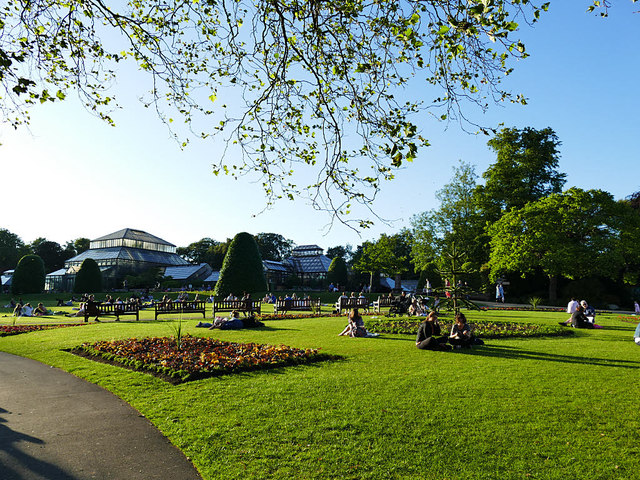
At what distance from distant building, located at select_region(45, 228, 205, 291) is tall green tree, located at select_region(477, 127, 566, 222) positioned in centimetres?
4399

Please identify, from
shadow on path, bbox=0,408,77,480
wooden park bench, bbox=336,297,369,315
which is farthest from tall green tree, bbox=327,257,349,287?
shadow on path, bbox=0,408,77,480

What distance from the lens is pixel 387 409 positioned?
5.34 metres

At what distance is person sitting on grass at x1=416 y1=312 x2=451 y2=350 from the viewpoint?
33.4ft

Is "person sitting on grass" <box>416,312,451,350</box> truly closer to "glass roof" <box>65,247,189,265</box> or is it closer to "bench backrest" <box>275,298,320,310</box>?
"bench backrest" <box>275,298,320,310</box>

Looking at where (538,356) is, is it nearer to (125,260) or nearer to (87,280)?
(87,280)

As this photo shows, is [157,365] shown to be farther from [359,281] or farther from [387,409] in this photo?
[359,281]

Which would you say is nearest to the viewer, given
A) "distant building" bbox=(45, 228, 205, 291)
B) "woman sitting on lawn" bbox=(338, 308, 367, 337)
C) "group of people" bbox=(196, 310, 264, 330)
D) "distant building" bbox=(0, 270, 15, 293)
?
"woman sitting on lawn" bbox=(338, 308, 367, 337)

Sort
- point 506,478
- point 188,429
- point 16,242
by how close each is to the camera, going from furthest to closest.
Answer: point 16,242 < point 188,429 < point 506,478

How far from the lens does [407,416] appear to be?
506 centimetres

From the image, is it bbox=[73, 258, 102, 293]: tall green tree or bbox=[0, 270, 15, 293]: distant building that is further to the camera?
bbox=[0, 270, 15, 293]: distant building

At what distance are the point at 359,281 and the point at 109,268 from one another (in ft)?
123

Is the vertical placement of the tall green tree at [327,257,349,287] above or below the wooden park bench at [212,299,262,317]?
above

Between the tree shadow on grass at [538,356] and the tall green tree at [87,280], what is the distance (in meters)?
46.6

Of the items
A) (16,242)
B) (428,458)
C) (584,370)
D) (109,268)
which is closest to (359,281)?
(109,268)
